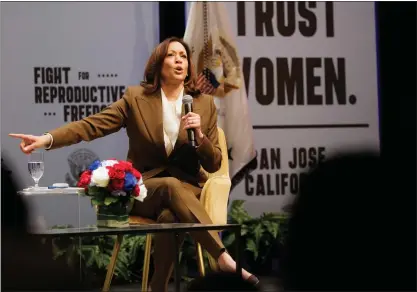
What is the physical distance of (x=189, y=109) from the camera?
3344mm

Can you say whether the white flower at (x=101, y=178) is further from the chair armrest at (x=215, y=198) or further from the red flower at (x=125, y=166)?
the chair armrest at (x=215, y=198)

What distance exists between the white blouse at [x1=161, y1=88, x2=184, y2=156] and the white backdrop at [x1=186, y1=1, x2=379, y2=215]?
1.78m

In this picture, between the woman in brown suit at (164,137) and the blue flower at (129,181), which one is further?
the woman in brown suit at (164,137)

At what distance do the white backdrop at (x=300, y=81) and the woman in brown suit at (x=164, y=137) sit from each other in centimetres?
173

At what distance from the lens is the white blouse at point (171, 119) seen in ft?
12.4

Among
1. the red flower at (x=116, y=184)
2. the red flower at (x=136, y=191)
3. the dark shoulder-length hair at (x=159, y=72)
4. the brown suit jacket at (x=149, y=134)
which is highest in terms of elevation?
the dark shoulder-length hair at (x=159, y=72)

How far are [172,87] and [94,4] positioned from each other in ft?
5.87

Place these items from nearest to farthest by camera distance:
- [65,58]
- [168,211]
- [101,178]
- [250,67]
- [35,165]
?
1. [101,178]
2. [35,165]
3. [168,211]
4. [65,58]
5. [250,67]

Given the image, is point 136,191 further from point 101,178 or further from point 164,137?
point 164,137

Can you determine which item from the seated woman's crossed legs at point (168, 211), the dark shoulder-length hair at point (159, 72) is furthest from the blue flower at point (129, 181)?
the dark shoulder-length hair at point (159, 72)

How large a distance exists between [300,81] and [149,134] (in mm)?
2244

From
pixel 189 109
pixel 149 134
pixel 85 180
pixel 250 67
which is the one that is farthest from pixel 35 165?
pixel 250 67

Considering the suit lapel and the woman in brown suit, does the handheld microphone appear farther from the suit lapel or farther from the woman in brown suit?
the suit lapel

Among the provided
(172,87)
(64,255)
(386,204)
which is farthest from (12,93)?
(386,204)
